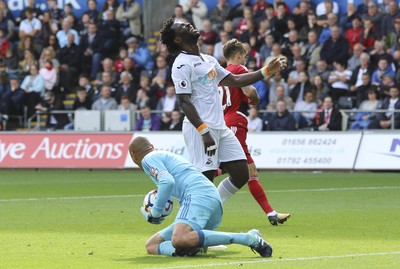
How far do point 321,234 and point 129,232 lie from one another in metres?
2.33

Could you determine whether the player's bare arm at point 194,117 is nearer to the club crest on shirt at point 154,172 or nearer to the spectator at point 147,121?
the club crest on shirt at point 154,172

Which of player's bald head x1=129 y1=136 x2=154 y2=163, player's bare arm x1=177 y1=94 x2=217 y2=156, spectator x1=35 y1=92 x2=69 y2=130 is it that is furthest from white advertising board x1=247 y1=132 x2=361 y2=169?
player's bald head x1=129 y1=136 x2=154 y2=163

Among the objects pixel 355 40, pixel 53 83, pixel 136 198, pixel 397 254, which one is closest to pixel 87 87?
pixel 53 83

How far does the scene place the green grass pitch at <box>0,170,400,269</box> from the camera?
1030 cm

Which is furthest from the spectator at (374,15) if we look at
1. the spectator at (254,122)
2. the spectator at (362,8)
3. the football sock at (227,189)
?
the football sock at (227,189)

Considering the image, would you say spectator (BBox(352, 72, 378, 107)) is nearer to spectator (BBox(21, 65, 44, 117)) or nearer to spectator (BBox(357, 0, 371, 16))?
spectator (BBox(357, 0, 371, 16))

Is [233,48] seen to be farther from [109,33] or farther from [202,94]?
[109,33]

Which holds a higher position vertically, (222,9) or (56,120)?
(222,9)

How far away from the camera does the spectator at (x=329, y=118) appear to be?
1043 inches

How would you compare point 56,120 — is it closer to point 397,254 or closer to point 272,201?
point 272,201

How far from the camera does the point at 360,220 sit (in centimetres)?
1459

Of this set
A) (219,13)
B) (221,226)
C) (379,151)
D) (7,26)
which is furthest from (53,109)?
(221,226)

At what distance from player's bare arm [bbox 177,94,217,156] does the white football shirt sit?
0.28 feet

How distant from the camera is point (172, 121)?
28891 mm
